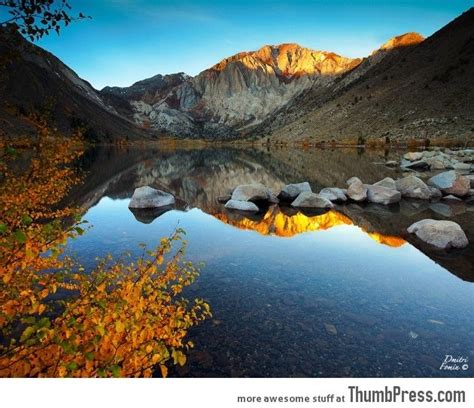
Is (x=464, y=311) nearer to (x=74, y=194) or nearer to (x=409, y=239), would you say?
(x=409, y=239)

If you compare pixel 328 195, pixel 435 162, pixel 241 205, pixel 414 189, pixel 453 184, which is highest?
pixel 435 162

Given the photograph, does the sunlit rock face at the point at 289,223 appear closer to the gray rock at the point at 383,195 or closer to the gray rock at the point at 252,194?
the gray rock at the point at 252,194

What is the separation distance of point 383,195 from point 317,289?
1776 cm

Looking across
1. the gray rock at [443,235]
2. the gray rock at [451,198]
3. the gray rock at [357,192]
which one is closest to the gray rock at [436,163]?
the gray rock at [451,198]

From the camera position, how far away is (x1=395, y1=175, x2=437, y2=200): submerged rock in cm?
A: 2867

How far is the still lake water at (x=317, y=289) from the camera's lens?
320 inches

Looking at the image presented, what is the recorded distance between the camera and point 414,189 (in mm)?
29000

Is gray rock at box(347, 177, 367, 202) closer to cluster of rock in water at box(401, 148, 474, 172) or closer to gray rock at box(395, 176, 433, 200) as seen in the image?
gray rock at box(395, 176, 433, 200)

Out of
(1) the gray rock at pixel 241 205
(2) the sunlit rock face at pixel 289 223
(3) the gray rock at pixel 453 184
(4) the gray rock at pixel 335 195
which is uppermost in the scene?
(3) the gray rock at pixel 453 184

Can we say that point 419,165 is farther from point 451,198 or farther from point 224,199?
point 224,199

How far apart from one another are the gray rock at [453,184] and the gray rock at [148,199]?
2342 centimetres
